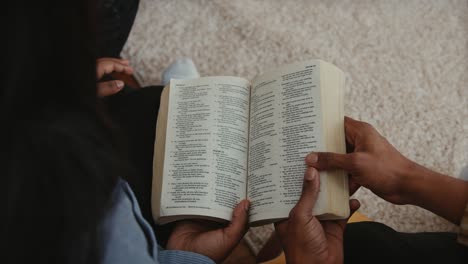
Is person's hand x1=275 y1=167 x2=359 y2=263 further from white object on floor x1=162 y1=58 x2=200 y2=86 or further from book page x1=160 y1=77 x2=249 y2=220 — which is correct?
white object on floor x1=162 y1=58 x2=200 y2=86

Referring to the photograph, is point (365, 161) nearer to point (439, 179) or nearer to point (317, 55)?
point (439, 179)

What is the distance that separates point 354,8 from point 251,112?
2.44ft

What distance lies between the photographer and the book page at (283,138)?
59 cm

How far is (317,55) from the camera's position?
117cm

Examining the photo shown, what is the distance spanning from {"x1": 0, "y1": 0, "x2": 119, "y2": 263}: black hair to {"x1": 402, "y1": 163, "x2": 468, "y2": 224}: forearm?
464 millimetres

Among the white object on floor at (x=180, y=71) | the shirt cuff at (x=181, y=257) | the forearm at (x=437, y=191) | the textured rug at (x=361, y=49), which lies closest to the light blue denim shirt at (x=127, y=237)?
the shirt cuff at (x=181, y=257)

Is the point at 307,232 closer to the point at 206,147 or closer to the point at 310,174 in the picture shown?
the point at 310,174

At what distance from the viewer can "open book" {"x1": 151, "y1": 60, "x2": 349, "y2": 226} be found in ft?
1.96

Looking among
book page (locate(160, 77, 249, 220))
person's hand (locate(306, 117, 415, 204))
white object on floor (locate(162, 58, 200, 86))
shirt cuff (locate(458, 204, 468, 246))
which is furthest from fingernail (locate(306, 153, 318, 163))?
white object on floor (locate(162, 58, 200, 86))

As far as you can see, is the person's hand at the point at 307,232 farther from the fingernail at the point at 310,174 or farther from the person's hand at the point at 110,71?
the person's hand at the point at 110,71

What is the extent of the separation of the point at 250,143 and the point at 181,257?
0.20m

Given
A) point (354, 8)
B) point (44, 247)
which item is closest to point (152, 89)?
point (44, 247)

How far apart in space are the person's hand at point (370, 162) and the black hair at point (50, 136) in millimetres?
334

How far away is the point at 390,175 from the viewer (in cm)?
60
